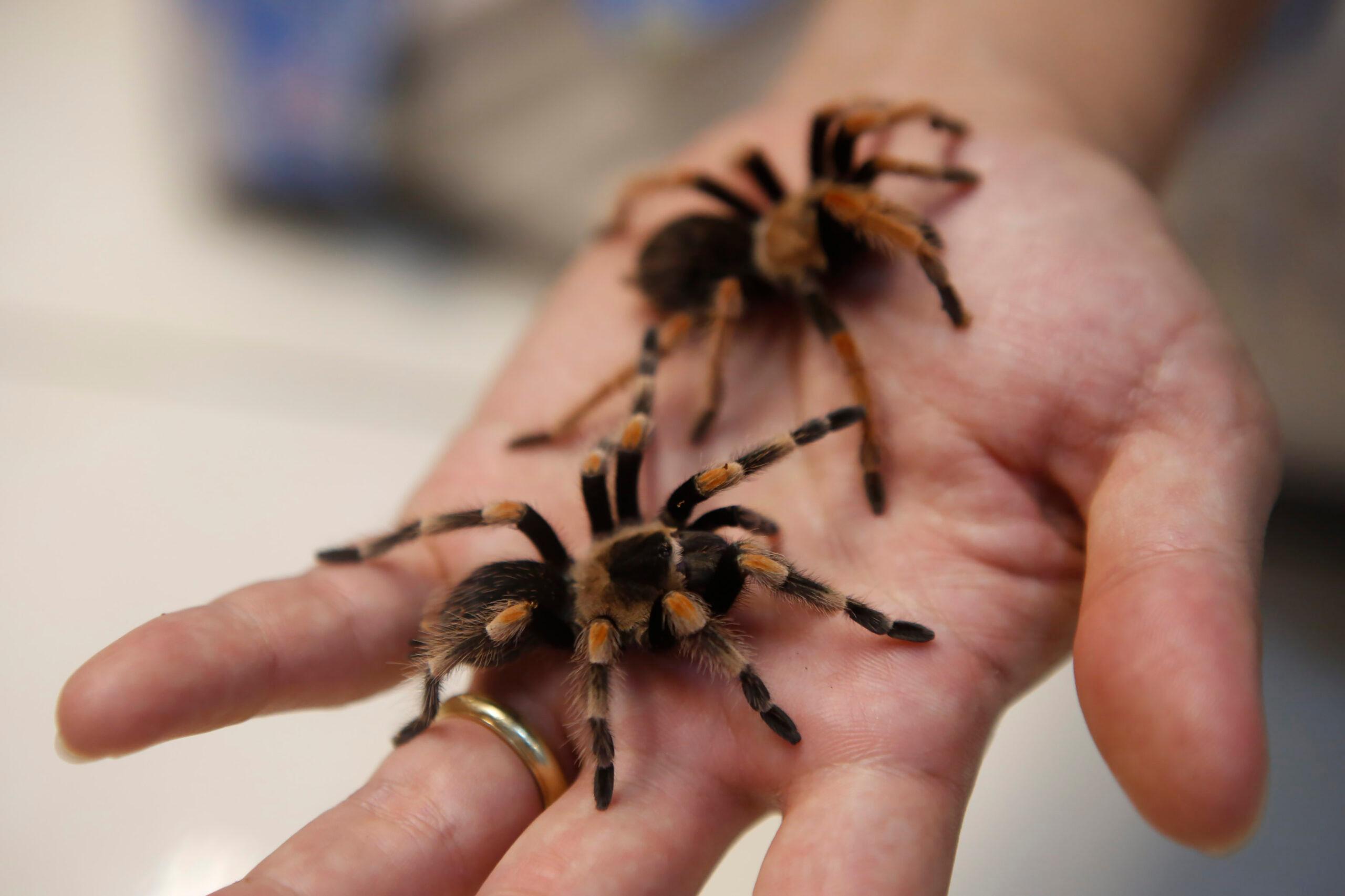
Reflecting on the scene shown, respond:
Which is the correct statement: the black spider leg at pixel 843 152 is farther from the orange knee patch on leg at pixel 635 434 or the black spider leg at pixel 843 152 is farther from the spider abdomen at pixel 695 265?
the orange knee patch on leg at pixel 635 434

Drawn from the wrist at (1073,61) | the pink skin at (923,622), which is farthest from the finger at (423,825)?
the wrist at (1073,61)

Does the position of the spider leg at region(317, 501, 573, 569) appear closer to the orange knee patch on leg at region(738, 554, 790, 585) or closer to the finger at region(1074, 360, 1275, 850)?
the orange knee patch on leg at region(738, 554, 790, 585)

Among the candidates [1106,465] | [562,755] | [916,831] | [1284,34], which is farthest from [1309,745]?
[1284,34]

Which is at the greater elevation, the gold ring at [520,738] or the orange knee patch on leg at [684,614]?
the orange knee patch on leg at [684,614]

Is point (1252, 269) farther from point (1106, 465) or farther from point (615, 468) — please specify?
point (615, 468)

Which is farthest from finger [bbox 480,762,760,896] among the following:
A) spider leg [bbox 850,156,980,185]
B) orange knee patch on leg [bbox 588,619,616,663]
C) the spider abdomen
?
spider leg [bbox 850,156,980,185]

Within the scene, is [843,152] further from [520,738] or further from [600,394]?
[520,738]
